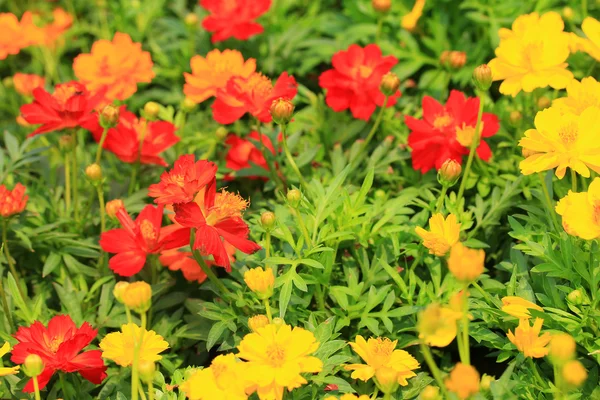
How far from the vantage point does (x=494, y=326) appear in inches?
57.2

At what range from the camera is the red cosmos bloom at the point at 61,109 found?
1.64m

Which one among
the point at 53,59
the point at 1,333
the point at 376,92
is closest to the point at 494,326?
the point at 376,92

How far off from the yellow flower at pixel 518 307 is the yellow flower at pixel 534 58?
1.50 ft

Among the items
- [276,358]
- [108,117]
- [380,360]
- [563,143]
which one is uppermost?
[108,117]

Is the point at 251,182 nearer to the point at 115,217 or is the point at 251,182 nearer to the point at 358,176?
the point at 358,176

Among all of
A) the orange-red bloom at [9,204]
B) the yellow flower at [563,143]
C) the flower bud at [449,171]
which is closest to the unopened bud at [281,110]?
the flower bud at [449,171]

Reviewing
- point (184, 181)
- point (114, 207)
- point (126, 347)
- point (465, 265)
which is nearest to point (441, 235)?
point (465, 265)

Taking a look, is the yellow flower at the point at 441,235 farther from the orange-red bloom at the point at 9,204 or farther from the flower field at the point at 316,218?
the orange-red bloom at the point at 9,204

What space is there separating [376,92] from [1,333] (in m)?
0.95

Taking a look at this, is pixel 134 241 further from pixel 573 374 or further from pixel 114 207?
pixel 573 374

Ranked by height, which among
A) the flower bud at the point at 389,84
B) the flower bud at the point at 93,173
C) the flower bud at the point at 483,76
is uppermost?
the flower bud at the point at 483,76

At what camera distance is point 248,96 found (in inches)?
67.2

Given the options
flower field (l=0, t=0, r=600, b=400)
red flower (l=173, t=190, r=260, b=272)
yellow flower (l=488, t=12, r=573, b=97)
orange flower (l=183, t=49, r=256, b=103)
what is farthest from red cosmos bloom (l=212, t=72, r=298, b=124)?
yellow flower (l=488, t=12, r=573, b=97)

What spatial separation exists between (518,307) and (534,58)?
543 millimetres
